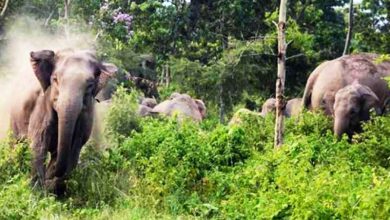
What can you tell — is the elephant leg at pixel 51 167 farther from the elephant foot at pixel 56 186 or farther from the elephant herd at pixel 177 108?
the elephant herd at pixel 177 108

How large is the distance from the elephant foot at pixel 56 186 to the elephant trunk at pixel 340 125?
4.60 m

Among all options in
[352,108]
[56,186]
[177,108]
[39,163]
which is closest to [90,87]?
[39,163]

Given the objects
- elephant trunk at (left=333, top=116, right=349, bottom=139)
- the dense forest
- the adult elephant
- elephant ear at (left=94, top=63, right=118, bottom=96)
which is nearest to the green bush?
the dense forest

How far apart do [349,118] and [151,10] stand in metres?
14.0

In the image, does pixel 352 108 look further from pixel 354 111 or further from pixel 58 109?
pixel 58 109

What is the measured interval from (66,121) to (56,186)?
2.82ft

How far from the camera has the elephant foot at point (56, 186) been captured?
848cm

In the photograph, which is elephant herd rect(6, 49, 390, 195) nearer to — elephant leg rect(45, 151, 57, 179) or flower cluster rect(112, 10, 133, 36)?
elephant leg rect(45, 151, 57, 179)

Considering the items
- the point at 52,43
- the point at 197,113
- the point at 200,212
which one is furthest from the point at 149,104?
the point at 200,212

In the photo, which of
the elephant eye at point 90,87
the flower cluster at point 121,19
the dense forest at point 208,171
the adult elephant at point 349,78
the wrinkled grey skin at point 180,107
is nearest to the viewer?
the dense forest at point 208,171

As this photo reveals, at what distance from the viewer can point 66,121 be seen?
8109 millimetres

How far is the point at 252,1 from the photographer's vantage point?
26438 mm

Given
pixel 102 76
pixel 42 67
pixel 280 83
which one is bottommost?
pixel 280 83

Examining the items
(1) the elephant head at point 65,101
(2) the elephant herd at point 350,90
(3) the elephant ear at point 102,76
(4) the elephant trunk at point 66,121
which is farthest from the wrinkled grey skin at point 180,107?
(4) the elephant trunk at point 66,121
